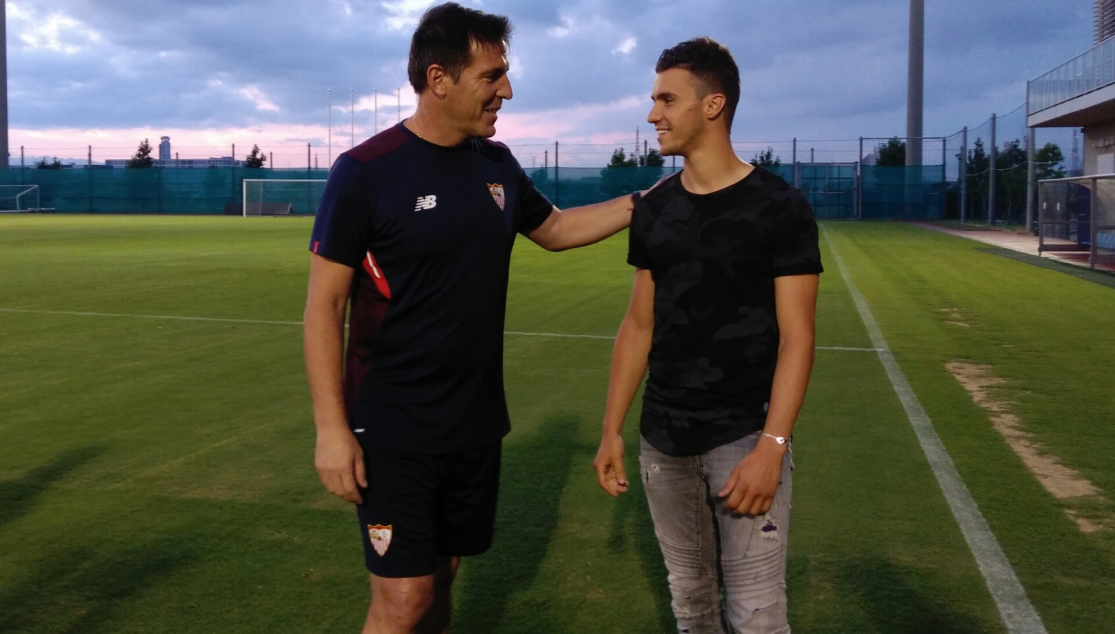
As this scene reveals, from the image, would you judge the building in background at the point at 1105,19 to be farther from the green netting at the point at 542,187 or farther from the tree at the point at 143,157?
the tree at the point at 143,157

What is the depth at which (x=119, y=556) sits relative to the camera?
4602mm

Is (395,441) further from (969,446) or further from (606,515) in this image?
(969,446)

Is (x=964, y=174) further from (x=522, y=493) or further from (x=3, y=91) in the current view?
(x=3, y=91)

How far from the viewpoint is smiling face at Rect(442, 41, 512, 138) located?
304cm

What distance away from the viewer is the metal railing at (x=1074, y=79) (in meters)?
31.0

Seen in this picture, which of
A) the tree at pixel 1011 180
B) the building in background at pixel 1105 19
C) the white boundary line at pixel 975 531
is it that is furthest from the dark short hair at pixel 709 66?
the building in background at pixel 1105 19

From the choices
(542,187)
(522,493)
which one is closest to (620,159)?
(542,187)

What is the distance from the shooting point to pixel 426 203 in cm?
292

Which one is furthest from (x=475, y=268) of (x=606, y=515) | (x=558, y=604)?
(x=606, y=515)

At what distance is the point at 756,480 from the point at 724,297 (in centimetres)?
49

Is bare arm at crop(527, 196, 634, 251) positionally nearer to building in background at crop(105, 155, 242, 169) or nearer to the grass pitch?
the grass pitch

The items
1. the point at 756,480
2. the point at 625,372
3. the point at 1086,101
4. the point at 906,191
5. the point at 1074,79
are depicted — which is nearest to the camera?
the point at 756,480

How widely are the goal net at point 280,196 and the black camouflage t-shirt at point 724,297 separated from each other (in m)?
54.7

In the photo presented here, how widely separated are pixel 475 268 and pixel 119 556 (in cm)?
254
